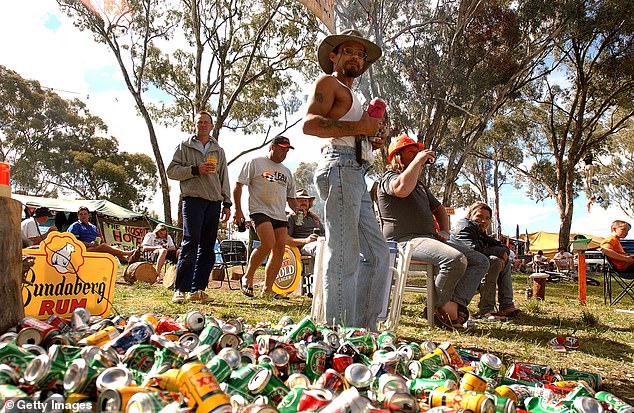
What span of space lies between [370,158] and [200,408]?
1.98 metres

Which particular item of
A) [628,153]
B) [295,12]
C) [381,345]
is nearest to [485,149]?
[628,153]

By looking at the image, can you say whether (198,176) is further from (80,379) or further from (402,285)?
(80,379)

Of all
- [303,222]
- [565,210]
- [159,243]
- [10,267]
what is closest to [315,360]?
[10,267]

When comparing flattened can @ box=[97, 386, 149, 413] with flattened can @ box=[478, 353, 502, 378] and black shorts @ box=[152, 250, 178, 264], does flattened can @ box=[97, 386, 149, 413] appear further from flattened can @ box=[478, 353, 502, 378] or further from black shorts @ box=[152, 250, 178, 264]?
black shorts @ box=[152, 250, 178, 264]

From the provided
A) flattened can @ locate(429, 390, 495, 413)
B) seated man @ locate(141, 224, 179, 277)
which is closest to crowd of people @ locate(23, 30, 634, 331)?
flattened can @ locate(429, 390, 495, 413)

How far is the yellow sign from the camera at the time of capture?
5.85 metres

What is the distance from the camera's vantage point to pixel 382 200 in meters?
3.97

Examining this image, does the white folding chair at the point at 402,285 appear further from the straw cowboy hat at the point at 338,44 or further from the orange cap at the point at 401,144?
the straw cowboy hat at the point at 338,44

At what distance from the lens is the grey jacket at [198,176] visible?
459 centimetres

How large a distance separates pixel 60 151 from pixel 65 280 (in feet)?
92.5

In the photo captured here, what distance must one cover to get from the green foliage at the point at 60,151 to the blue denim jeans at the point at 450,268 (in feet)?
85.6

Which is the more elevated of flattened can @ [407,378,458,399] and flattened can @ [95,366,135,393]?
flattened can @ [95,366,135,393]

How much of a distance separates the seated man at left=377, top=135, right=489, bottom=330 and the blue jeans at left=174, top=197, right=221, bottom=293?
170cm

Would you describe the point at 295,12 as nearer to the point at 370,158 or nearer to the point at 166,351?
the point at 370,158
